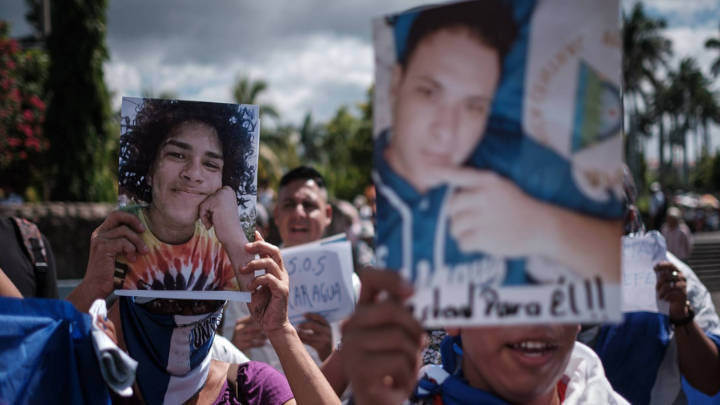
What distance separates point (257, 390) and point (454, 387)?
98 centimetres

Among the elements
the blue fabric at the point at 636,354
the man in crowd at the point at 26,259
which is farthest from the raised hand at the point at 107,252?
the blue fabric at the point at 636,354

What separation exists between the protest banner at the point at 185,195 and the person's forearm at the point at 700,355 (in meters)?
1.98

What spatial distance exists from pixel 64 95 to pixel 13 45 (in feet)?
7.55

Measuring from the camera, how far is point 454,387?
149 cm

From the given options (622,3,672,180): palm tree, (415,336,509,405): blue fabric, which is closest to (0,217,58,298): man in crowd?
(415,336,509,405): blue fabric

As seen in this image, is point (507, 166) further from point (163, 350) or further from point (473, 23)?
point (163, 350)

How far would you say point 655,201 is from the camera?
14.1m

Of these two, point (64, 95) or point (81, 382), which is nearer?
point (81, 382)

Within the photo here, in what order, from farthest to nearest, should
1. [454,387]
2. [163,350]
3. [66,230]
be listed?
1. [66,230]
2. [163,350]
3. [454,387]

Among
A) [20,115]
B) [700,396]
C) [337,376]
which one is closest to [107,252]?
[337,376]

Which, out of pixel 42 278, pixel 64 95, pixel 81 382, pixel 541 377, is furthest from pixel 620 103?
pixel 64 95

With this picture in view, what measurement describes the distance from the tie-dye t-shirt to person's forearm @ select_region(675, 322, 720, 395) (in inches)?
79.5

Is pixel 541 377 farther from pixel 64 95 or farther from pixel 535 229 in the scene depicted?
pixel 64 95

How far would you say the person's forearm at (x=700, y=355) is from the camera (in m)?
2.52
